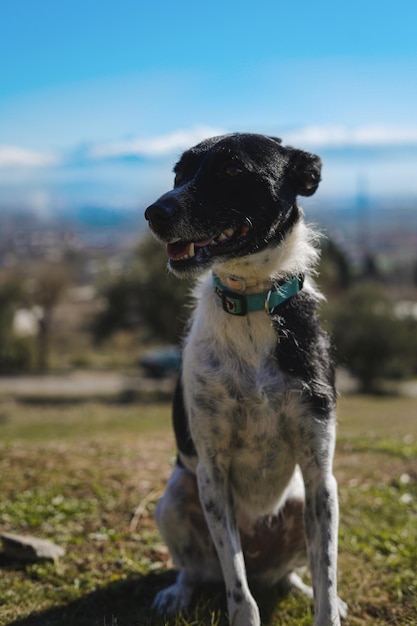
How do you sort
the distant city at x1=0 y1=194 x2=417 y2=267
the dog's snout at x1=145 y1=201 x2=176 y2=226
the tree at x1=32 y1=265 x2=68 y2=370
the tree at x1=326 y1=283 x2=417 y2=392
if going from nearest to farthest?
1. the dog's snout at x1=145 y1=201 x2=176 y2=226
2. the distant city at x1=0 y1=194 x2=417 y2=267
3. the tree at x1=326 y1=283 x2=417 y2=392
4. the tree at x1=32 y1=265 x2=68 y2=370

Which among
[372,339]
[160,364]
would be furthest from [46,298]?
[372,339]

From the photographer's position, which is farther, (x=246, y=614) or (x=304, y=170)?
(x=304, y=170)

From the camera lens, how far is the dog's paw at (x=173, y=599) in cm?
381

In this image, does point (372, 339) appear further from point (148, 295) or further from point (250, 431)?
point (250, 431)

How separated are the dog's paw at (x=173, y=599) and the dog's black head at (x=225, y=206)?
6.57 ft

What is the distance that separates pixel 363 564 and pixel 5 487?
311 cm

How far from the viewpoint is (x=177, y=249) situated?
3.28m

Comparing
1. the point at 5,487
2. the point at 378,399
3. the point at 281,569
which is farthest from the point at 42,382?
the point at 281,569

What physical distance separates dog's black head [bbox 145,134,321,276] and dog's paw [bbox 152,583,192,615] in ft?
6.57

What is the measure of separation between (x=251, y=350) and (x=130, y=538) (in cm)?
222

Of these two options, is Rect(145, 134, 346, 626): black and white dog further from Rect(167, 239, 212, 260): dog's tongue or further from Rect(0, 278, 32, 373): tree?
Rect(0, 278, 32, 373): tree

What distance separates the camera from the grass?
12.6ft

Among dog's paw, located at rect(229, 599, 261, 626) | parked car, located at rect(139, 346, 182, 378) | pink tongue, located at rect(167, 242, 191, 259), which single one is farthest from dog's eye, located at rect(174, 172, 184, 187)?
parked car, located at rect(139, 346, 182, 378)

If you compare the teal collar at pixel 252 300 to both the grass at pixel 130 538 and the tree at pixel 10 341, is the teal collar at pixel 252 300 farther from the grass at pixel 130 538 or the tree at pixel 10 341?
the tree at pixel 10 341
